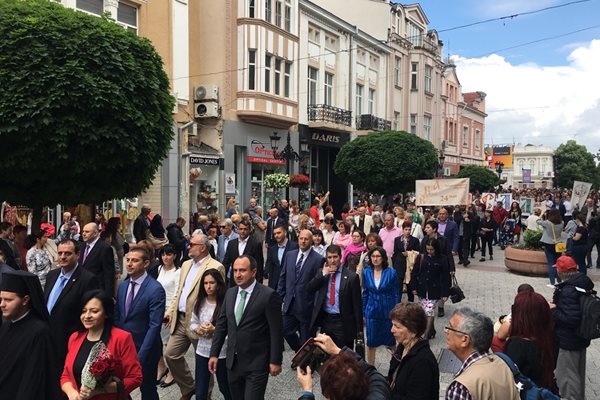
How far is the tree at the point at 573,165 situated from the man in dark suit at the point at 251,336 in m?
78.4

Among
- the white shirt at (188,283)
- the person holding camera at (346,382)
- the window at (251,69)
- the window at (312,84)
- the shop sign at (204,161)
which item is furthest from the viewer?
the window at (312,84)

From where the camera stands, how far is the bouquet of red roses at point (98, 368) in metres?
3.35

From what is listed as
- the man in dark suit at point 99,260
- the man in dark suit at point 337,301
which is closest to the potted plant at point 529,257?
the man in dark suit at point 337,301

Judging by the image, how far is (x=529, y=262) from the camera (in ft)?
46.5

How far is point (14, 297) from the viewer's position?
11.9 ft

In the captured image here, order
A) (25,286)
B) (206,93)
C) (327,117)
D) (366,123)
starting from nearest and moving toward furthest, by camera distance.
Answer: (25,286) → (206,93) → (327,117) → (366,123)

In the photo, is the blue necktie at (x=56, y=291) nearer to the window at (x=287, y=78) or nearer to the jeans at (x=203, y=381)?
the jeans at (x=203, y=381)

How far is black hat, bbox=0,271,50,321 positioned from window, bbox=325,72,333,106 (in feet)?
89.5

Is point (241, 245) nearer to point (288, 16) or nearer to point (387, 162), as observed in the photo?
point (387, 162)

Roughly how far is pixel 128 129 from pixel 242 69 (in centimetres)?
1439

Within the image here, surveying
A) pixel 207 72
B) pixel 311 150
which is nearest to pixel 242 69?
pixel 207 72

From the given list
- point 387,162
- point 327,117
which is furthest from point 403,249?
point 327,117

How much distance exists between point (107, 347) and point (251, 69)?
21.3 meters

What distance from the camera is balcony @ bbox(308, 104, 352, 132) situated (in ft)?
93.5
